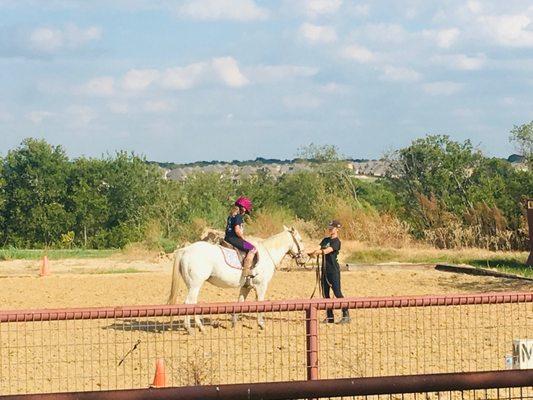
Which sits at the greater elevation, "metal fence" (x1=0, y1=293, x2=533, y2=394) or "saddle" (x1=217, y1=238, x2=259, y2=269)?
"saddle" (x1=217, y1=238, x2=259, y2=269)

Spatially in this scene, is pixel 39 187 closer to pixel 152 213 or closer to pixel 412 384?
pixel 152 213

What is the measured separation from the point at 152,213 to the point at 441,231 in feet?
94.5

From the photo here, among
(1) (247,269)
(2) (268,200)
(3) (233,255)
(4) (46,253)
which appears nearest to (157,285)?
(3) (233,255)

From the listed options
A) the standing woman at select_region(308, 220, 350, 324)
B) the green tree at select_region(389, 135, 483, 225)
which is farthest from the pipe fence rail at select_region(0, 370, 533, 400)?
the green tree at select_region(389, 135, 483, 225)

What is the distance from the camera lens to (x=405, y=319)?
1526 centimetres

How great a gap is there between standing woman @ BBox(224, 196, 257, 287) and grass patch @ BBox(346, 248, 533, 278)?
12247 mm

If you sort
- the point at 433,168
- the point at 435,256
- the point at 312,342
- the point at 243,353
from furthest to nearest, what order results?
the point at 433,168 → the point at 435,256 → the point at 243,353 → the point at 312,342

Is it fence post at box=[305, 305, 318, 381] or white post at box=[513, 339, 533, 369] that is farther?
white post at box=[513, 339, 533, 369]

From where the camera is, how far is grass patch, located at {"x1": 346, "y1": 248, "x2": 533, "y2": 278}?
28.5 m

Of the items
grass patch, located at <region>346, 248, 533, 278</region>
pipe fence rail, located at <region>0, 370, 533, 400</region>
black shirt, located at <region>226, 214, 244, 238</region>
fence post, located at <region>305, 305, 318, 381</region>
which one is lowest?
grass patch, located at <region>346, 248, 533, 278</region>

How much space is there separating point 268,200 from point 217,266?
48081mm

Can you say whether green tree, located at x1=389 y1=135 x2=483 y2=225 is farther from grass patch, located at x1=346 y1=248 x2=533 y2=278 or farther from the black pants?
the black pants

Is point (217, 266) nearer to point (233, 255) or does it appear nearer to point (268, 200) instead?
point (233, 255)

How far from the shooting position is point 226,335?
1225 cm
